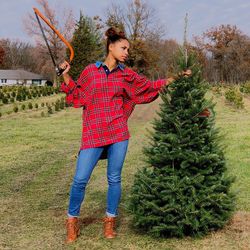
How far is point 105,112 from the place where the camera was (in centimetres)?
399

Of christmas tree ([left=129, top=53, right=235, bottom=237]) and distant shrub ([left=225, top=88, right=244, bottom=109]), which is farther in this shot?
distant shrub ([left=225, top=88, right=244, bottom=109])

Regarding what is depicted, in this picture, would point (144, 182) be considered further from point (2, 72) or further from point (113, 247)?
point (2, 72)

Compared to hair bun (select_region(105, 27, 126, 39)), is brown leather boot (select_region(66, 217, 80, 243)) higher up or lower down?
lower down

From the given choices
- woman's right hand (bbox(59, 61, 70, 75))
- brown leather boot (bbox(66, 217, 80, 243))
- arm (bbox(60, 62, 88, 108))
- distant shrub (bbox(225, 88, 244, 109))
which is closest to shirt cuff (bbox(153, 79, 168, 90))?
arm (bbox(60, 62, 88, 108))

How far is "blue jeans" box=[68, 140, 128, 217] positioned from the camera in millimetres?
3951

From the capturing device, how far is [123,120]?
13.4 feet

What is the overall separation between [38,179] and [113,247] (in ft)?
11.6

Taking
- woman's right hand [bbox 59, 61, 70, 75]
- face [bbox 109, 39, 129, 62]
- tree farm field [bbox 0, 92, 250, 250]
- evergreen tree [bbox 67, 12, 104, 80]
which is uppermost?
evergreen tree [bbox 67, 12, 104, 80]

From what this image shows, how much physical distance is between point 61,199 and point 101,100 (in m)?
2.34

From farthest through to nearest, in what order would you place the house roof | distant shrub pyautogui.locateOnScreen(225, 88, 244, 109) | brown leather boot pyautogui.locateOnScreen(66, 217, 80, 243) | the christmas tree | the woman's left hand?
1. the house roof
2. distant shrub pyautogui.locateOnScreen(225, 88, 244, 109)
3. brown leather boot pyautogui.locateOnScreen(66, 217, 80, 243)
4. the woman's left hand
5. the christmas tree

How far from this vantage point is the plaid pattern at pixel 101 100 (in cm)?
396

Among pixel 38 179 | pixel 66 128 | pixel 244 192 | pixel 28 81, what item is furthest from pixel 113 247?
pixel 28 81

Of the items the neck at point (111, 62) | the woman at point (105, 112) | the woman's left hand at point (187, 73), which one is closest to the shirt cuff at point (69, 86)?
the woman at point (105, 112)

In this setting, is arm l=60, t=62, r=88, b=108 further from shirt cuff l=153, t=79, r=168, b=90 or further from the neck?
shirt cuff l=153, t=79, r=168, b=90
